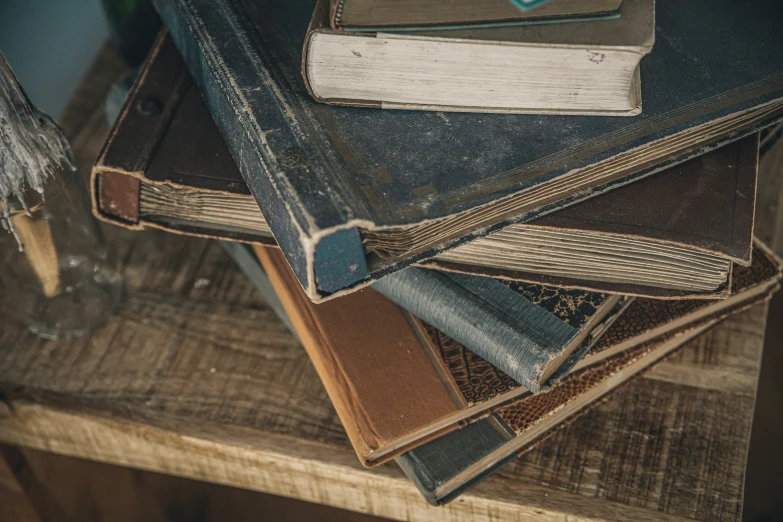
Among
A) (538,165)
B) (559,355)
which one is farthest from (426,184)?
(559,355)

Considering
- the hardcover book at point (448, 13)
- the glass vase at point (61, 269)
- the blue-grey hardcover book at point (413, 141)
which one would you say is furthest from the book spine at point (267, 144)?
the glass vase at point (61, 269)

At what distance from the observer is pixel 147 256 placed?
1061 millimetres

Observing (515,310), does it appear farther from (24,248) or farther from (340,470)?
(24,248)

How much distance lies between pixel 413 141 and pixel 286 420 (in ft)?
1.19

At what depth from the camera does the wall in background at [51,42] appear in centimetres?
107

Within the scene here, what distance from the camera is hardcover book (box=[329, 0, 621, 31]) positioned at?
0.68 metres

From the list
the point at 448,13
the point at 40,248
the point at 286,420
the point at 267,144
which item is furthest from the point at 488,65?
the point at 40,248

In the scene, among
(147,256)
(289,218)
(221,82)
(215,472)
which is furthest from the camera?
(147,256)

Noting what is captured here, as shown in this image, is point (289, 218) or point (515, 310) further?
point (515, 310)

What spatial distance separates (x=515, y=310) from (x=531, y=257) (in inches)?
2.2

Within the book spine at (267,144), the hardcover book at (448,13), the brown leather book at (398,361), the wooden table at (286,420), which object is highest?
the hardcover book at (448,13)

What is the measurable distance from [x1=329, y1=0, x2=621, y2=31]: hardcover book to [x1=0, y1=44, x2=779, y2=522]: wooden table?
17.0 inches

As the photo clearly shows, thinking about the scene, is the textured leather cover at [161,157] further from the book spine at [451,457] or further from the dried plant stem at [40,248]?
the book spine at [451,457]

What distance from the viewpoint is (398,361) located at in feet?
2.79
